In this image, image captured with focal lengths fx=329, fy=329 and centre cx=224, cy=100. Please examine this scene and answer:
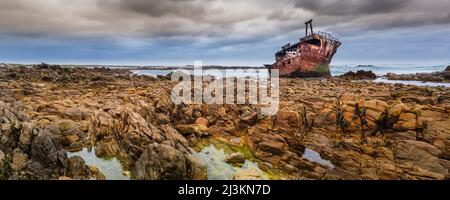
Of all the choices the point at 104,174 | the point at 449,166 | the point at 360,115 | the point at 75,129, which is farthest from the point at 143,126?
the point at 449,166

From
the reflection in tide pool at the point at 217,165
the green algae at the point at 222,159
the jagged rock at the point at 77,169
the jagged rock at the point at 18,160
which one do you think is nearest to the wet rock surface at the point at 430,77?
the green algae at the point at 222,159

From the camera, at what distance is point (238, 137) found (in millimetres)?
19297

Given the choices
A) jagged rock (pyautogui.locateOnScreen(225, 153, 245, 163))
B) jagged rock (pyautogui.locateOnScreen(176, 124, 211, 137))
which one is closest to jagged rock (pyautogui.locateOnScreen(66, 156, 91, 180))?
jagged rock (pyautogui.locateOnScreen(225, 153, 245, 163))

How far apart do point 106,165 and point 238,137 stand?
24.7ft

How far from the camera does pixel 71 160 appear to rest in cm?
1401

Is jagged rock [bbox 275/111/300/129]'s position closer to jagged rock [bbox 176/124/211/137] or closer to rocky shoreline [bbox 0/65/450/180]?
rocky shoreline [bbox 0/65/450/180]

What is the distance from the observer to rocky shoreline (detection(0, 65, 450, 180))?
13586 mm

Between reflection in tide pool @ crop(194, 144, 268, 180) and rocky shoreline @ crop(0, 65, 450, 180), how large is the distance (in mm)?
448

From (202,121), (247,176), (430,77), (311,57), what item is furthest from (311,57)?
(247,176)

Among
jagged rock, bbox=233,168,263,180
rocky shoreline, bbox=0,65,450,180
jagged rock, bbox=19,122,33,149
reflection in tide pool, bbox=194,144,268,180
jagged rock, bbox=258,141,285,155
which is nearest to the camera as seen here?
jagged rock, bbox=233,168,263,180

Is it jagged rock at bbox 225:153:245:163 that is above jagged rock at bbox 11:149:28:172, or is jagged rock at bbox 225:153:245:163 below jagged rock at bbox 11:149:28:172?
below
